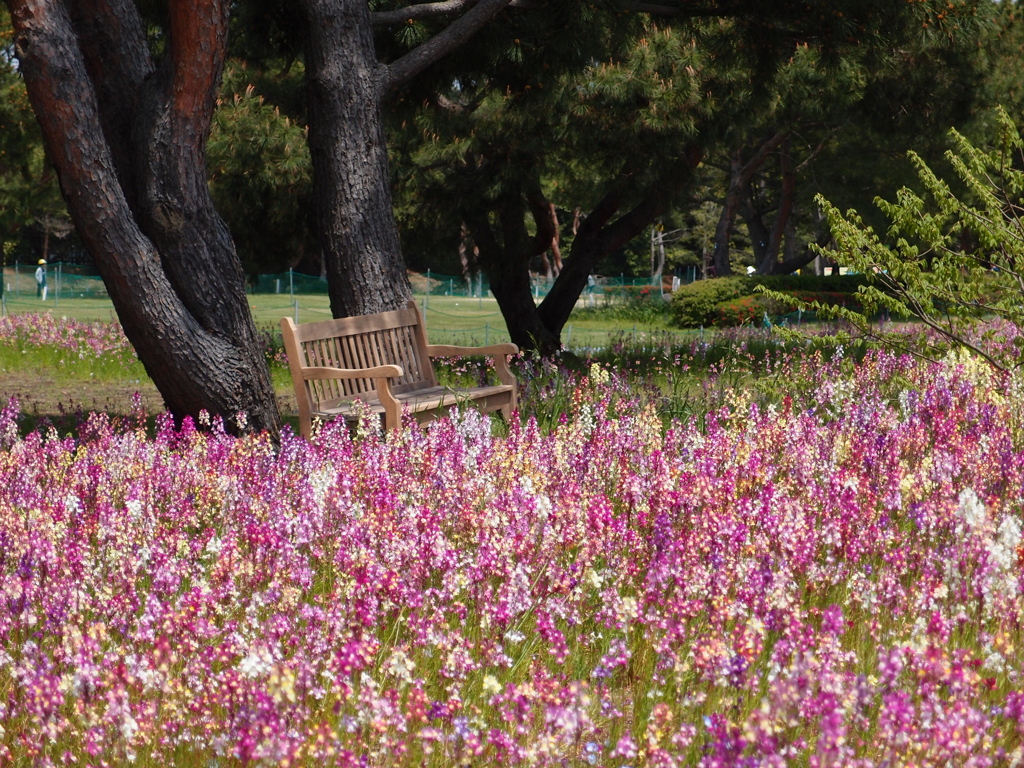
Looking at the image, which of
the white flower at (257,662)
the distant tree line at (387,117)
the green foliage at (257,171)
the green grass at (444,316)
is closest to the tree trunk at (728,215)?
the green grass at (444,316)

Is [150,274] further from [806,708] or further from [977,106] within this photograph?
[977,106]

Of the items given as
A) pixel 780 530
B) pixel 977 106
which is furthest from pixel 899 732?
pixel 977 106

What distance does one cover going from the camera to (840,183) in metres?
34.0

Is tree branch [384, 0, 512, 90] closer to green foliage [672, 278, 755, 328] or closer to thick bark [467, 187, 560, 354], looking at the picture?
thick bark [467, 187, 560, 354]

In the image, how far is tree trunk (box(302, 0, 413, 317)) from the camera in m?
8.56

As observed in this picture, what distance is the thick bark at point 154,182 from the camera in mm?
6688

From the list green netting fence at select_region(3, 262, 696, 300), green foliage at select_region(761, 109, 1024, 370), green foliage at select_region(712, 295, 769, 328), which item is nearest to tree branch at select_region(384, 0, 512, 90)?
green foliage at select_region(761, 109, 1024, 370)

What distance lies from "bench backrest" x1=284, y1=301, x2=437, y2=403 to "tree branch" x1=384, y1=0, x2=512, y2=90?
1862mm

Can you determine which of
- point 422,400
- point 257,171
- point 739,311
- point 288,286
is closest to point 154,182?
point 422,400

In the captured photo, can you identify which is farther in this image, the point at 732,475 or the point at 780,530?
the point at 732,475

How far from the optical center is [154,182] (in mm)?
7258

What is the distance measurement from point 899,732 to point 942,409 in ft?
18.5

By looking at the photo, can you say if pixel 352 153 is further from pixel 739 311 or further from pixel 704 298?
pixel 704 298

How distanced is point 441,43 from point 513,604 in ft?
22.7
